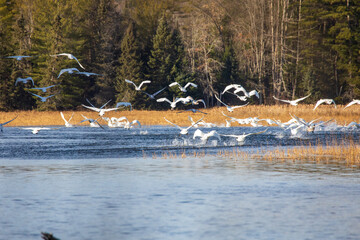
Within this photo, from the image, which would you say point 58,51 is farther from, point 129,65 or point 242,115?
point 242,115

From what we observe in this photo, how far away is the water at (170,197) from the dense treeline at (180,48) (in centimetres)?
3725

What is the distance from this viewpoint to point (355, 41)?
64.4 m

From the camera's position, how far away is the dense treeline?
194 ft

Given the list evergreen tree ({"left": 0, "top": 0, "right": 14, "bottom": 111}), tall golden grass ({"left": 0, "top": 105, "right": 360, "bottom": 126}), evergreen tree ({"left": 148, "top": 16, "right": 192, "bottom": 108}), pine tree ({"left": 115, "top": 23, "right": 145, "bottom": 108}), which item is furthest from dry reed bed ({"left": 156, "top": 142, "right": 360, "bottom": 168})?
evergreen tree ({"left": 148, "top": 16, "right": 192, "bottom": 108})

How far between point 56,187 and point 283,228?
257 inches

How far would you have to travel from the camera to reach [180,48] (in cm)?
6353

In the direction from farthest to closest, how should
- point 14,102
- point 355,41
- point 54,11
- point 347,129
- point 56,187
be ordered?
point 355,41 → point 54,11 → point 14,102 → point 347,129 → point 56,187

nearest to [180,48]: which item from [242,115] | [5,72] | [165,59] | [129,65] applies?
[165,59]

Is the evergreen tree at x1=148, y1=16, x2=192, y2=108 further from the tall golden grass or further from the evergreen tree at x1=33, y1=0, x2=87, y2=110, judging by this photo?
the tall golden grass

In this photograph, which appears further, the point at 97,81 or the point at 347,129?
the point at 97,81

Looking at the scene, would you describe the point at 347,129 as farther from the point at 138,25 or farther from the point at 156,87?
the point at 138,25

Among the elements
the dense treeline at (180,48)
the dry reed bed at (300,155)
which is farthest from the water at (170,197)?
the dense treeline at (180,48)

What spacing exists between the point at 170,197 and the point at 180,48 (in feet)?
167

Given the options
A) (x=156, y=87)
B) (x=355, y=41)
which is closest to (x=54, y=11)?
(x=156, y=87)
